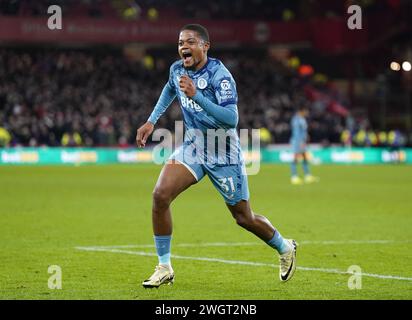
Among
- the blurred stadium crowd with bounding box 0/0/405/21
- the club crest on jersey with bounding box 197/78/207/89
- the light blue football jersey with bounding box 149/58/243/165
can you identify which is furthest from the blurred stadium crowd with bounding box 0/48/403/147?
the club crest on jersey with bounding box 197/78/207/89

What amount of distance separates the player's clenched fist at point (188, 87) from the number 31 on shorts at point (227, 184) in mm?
1044

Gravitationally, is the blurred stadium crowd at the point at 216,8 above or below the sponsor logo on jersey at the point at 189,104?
above

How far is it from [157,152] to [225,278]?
108 feet

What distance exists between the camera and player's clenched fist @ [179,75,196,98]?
28.7ft

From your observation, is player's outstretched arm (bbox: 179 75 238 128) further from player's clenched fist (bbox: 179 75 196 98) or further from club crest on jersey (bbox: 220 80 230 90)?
club crest on jersey (bbox: 220 80 230 90)

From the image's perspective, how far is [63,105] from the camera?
45.3 m

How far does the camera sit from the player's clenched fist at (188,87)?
8750mm

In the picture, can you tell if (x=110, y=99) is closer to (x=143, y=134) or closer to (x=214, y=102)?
(x=143, y=134)

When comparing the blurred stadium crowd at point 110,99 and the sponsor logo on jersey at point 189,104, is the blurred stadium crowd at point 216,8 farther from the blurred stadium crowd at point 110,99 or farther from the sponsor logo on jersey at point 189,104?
the sponsor logo on jersey at point 189,104

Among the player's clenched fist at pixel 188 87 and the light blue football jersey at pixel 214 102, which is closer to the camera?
the player's clenched fist at pixel 188 87

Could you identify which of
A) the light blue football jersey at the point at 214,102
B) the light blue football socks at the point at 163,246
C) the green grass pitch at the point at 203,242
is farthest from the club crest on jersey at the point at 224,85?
the green grass pitch at the point at 203,242

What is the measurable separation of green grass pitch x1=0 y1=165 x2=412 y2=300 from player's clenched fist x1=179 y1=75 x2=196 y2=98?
6.33 ft
